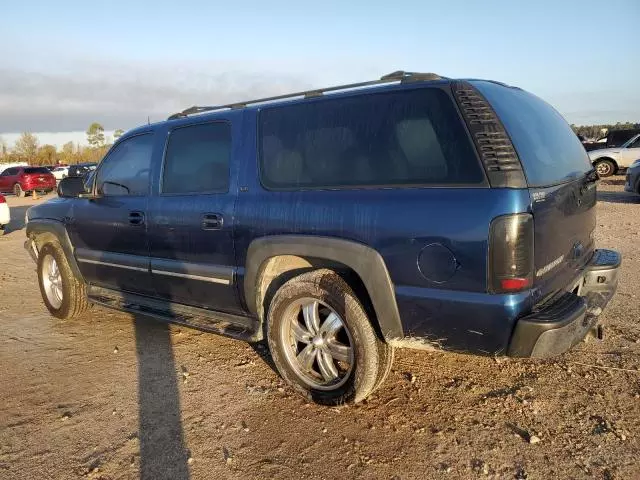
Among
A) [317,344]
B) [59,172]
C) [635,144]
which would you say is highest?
[59,172]

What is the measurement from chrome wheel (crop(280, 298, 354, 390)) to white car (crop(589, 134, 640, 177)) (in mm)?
17091

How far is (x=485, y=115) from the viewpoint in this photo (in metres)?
2.54

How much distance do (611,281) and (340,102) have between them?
221 centimetres

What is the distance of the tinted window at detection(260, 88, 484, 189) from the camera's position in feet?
8.43

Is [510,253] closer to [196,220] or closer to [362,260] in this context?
[362,260]

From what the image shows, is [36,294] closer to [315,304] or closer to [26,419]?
[26,419]

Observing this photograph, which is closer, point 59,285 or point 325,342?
point 325,342

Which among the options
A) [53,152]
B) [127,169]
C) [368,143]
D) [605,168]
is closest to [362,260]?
[368,143]

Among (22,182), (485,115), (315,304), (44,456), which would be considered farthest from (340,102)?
(22,182)

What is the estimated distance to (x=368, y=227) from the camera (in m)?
2.74

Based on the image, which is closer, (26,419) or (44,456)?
(44,456)

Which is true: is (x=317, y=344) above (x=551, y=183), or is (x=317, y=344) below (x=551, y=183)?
below

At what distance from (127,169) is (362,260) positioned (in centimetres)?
263

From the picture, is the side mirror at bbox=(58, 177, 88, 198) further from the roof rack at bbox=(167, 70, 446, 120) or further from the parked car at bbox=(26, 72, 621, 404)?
the roof rack at bbox=(167, 70, 446, 120)
